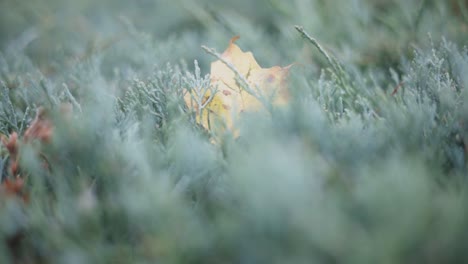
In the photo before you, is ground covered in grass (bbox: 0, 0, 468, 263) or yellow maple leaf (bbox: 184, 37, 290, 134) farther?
yellow maple leaf (bbox: 184, 37, 290, 134)

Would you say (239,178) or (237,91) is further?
(237,91)

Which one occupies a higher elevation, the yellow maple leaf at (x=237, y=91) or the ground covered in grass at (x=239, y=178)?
the yellow maple leaf at (x=237, y=91)

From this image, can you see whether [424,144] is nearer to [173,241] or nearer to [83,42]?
[173,241]

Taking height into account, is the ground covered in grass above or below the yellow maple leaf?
below

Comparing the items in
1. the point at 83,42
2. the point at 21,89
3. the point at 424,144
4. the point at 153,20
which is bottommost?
the point at 21,89

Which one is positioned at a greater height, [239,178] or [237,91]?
[237,91]

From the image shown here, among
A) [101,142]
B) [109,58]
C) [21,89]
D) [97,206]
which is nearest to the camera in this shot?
[97,206]

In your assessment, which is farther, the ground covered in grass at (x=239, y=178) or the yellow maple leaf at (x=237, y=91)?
the yellow maple leaf at (x=237, y=91)

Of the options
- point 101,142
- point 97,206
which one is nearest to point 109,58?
point 101,142
